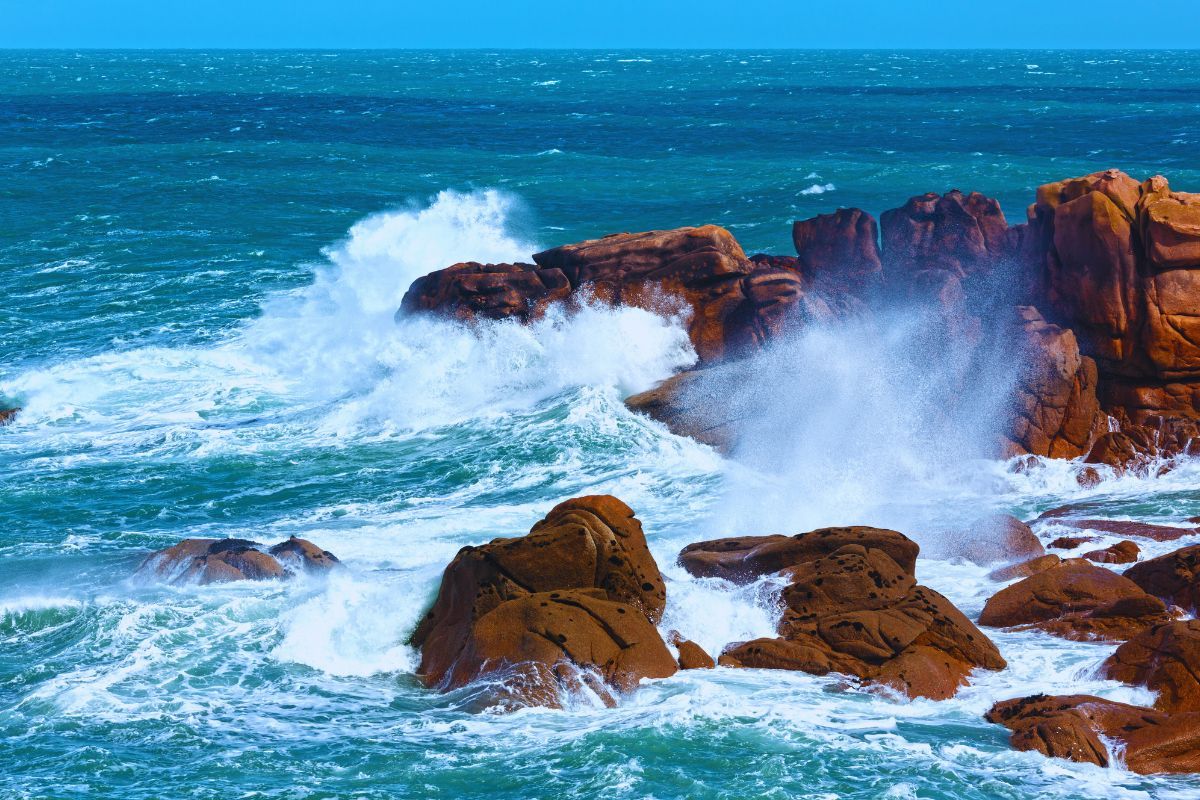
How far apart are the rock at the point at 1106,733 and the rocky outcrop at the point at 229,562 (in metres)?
9.48

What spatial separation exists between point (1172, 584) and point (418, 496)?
1189 cm

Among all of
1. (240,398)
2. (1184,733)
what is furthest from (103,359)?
(1184,733)

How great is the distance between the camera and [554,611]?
15156mm

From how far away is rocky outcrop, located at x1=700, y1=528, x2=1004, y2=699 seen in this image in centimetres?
1501

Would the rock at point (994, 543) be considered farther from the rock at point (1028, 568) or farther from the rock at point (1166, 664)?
the rock at point (1166, 664)

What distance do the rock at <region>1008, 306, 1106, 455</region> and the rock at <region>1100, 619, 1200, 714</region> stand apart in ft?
30.5

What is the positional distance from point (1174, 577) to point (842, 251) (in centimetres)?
1317

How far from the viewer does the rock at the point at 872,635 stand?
49.1ft

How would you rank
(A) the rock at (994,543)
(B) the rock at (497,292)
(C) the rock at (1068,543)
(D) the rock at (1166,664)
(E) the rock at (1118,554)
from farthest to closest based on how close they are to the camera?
1. (B) the rock at (497,292)
2. (C) the rock at (1068,543)
3. (A) the rock at (994,543)
4. (E) the rock at (1118,554)
5. (D) the rock at (1166,664)

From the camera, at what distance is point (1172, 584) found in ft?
54.5

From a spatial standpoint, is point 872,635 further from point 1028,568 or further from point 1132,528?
point 1132,528

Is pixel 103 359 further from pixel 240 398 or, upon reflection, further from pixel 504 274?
pixel 504 274

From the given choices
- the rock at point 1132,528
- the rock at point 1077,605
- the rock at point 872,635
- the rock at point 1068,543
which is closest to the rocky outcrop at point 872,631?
the rock at point 872,635

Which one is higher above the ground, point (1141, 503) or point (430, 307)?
point (430, 307)
